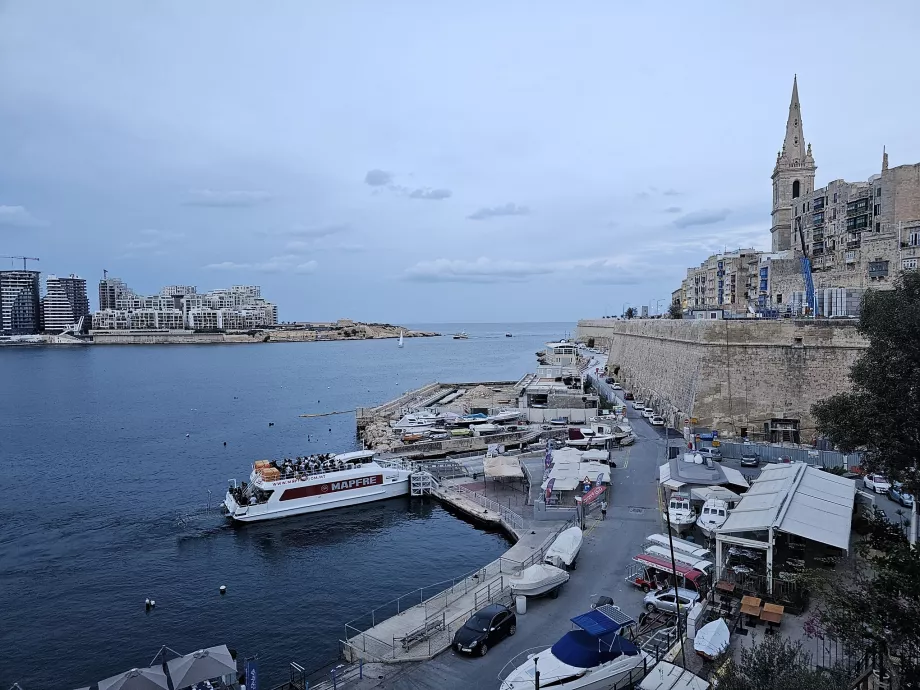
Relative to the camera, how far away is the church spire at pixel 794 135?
5444 cm

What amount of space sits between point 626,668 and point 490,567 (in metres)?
6.09

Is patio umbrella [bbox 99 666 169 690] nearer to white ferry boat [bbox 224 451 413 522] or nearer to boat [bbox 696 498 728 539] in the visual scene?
boat [bbox 696 498 728 539]

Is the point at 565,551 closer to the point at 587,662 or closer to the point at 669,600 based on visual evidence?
the point at 669,600

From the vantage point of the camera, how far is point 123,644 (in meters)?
14.5

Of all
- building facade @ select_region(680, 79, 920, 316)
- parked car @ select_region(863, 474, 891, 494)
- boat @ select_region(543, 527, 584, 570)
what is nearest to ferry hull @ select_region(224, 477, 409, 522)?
boat @ select_region(543, 527, 584, 570)

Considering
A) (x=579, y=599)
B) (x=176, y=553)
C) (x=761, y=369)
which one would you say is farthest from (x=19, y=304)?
(x=579, y=599)

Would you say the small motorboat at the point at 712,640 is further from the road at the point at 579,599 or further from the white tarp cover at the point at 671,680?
the road at the point at 579,599

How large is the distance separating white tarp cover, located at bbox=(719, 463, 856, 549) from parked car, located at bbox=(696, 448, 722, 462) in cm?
642

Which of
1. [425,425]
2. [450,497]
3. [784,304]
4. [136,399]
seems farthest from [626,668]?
[136,399]

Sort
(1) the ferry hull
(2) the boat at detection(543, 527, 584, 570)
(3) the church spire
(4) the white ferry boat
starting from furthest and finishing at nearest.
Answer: (3) the church spire < (4) the white ferry boat < (1) the ferry hull < (2) the boat at detection(543, 527, 584, 570)

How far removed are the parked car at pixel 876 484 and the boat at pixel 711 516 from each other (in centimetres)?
648

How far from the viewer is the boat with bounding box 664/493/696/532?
1684 centimetres

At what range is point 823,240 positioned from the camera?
48938mm

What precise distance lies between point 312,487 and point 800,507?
18.0 meters
